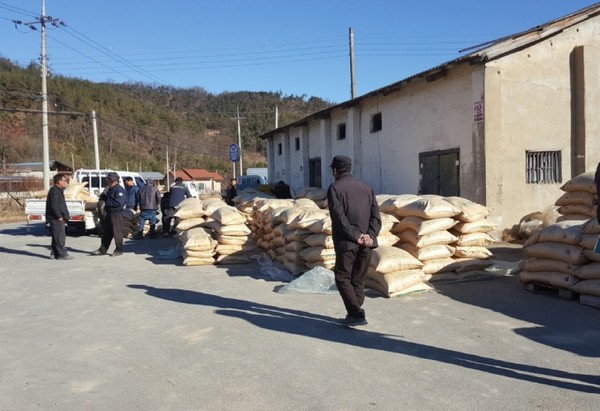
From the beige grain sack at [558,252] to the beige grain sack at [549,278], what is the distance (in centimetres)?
20

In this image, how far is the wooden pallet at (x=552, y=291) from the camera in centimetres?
599

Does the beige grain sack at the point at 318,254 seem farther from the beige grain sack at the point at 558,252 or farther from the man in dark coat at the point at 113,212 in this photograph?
the man in dark coat at the point at 113,212

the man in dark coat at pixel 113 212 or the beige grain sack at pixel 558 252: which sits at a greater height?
the man in dark coat at pixel 113 212

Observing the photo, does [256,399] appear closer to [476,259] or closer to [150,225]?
[476,259]

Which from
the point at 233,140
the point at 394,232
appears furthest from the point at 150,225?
the point at 233,140

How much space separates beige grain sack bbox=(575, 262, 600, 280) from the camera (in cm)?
564

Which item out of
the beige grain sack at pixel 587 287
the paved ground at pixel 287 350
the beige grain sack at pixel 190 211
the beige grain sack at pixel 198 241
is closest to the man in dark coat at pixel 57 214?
the beige grain sack at pixel 190 211

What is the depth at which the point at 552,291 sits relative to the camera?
628cm

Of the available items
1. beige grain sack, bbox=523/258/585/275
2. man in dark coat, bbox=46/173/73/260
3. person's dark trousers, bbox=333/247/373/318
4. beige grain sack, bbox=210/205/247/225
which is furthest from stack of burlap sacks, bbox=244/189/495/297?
man in dark coat, bbox=46/173/73/260

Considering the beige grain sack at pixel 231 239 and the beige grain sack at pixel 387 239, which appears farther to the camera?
the beige grain sack at pixel 231 239

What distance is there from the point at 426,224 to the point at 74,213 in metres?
10.7

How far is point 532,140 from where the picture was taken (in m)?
11.2

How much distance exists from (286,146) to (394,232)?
1667 centimetres

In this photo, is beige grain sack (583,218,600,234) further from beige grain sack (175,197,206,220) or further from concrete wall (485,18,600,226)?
beige grain sack (175,197,206,220)
